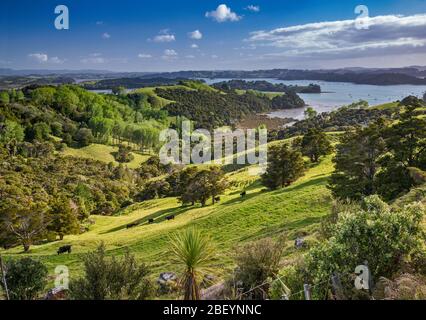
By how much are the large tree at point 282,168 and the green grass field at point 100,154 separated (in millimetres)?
70526

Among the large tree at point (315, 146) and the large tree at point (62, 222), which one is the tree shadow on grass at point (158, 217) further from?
the large tree at point (315, 146)

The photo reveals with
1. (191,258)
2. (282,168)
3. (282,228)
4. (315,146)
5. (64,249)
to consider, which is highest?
(191,258)

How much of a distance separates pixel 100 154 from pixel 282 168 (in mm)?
84329

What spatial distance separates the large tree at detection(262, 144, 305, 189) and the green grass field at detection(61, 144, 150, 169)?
70.5 metres

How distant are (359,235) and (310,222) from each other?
1811 cm

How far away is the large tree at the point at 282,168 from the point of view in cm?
4981

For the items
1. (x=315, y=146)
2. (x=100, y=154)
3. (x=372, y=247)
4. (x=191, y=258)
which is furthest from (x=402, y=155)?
(x=100, y=154)

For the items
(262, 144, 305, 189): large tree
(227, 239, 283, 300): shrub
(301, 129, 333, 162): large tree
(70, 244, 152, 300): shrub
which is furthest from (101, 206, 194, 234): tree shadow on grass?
(227, 239, 283, 300): shrub

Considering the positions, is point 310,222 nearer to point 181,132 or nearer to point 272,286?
point 272,286

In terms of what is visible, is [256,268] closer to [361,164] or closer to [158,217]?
[361,164]

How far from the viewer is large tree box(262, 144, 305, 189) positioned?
163ft

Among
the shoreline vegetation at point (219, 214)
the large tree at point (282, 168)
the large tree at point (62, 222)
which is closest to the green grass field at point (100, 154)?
the shoreline vegetation at point (219, 214)

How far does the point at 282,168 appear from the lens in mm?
50125
